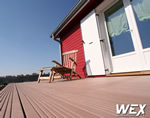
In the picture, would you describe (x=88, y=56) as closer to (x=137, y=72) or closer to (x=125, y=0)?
(x=137, y=72)

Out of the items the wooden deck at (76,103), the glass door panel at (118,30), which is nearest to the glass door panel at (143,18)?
the glass door panel at (118,30)

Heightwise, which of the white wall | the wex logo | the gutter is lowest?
the wex logo

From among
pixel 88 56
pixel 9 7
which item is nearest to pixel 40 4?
pixel 9 7

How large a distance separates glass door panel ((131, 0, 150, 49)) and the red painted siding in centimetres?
183

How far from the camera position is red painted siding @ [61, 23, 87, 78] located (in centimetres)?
325

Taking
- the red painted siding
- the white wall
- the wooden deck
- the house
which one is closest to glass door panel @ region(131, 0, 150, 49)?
the house

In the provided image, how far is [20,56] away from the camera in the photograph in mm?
12836

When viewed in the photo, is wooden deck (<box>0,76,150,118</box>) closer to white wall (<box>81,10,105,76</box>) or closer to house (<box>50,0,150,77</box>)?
house (<box>50,0,150,77</box>)

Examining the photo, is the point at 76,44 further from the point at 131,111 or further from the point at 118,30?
the point at 131,111

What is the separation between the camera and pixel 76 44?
11.7ft

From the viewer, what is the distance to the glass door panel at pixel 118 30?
2104 mm

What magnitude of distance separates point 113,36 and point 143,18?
0.73 m

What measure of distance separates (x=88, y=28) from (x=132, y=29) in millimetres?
1302

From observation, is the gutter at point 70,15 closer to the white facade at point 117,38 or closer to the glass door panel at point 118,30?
the white facade at point 117,38
